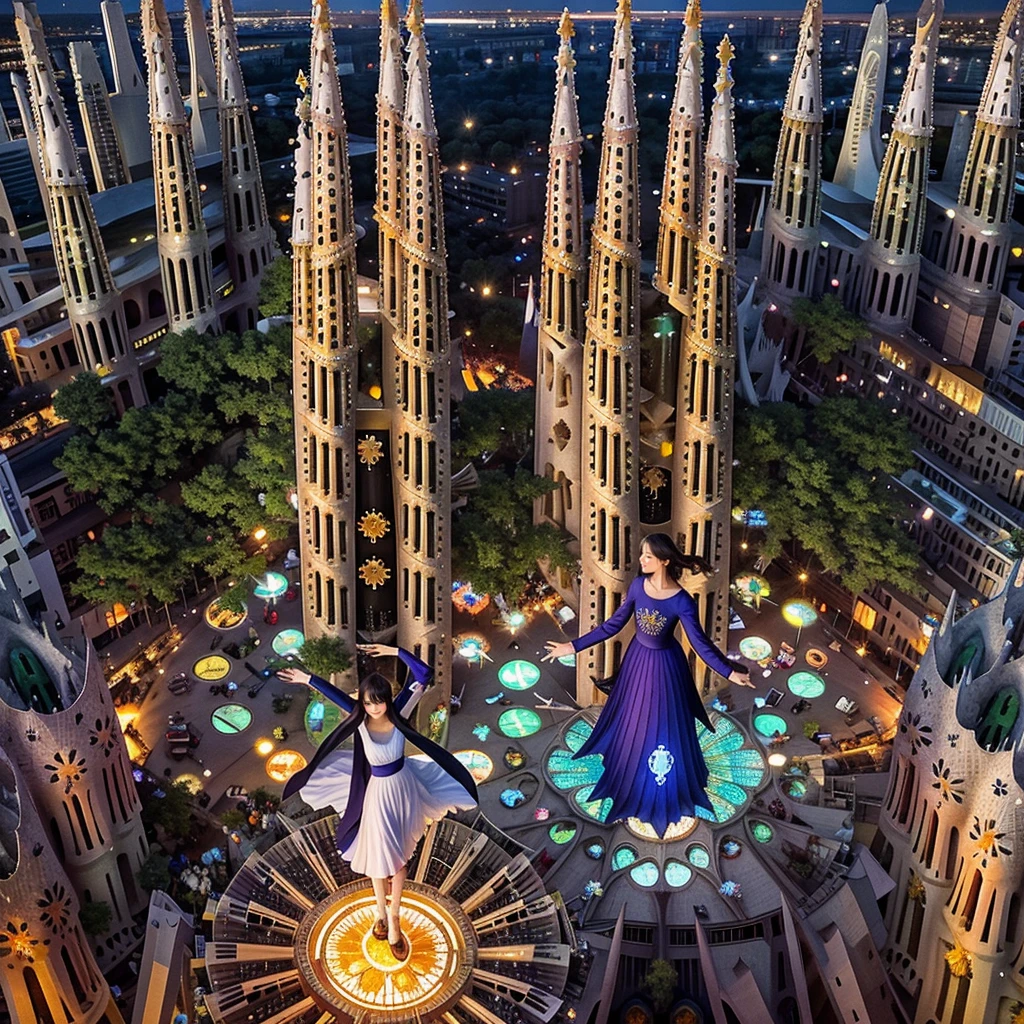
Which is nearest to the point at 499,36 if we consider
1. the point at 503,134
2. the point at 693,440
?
the point at 503,134

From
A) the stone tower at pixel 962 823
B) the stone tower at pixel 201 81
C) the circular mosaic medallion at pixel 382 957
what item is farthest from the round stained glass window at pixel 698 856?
the stone tower at pixel 201 81

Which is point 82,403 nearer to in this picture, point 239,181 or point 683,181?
point 239,181

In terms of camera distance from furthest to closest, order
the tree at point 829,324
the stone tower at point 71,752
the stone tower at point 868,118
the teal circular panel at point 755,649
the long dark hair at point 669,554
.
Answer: the stone tower at point 868,118, the tree at point 829,324, the teal circular panel at point 755,649, the stone tower at point 71,752, the long dark hair at point 669,554

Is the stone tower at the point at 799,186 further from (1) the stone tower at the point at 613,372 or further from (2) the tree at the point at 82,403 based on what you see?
(2) the tree at the point at 82,403

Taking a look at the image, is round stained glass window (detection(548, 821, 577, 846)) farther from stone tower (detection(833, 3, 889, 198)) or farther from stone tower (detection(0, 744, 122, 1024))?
stone tower (detection(833, 3, 889, 198))

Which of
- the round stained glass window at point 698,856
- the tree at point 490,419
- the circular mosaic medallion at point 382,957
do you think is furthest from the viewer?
the tree at point 490,419

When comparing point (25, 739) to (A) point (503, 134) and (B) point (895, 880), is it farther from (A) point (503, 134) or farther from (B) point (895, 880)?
(A) point (503, 134)

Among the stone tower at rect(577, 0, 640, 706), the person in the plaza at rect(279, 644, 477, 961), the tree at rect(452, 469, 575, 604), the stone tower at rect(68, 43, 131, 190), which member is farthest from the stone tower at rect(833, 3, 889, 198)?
the person in the plaza at rect(279, 644, 477, 961)

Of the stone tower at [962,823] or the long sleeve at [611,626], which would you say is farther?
the stone tower at [962,823]
